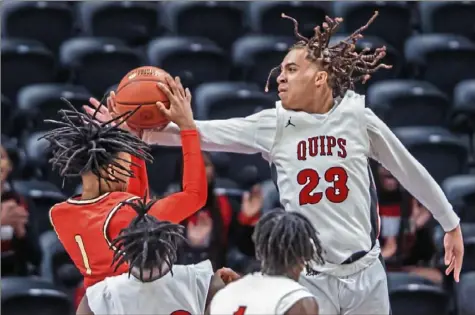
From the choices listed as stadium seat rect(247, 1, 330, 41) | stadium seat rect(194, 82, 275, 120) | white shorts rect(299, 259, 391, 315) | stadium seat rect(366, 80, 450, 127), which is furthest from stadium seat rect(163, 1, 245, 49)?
white shorts rect(299, 259, 391, 315)

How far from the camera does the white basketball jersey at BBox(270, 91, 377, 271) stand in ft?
16.8

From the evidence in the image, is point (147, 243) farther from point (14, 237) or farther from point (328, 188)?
point (14, 237)

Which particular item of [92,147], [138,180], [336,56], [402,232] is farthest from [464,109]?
[92,147]

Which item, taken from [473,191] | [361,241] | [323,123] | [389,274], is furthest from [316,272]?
[473,191]

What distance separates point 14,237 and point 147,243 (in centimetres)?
299

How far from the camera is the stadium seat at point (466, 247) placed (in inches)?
297

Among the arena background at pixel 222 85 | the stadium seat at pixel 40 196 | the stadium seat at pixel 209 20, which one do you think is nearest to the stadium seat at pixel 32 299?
the arena background at pixel 222 85

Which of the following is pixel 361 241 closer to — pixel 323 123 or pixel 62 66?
pixel 323 123

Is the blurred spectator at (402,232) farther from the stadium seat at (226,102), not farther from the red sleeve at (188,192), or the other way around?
the red sleeve at (188,192)

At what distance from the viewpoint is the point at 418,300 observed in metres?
7.33

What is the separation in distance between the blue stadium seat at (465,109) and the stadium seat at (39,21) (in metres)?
2.59

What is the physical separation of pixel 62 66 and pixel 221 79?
3.38 feet

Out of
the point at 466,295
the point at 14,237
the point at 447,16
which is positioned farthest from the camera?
the point at 447,16

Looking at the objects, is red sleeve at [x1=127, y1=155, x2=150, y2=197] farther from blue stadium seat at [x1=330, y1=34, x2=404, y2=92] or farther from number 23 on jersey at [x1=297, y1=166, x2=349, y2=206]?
blue stadium seat at [x1=330, y1=34, x2=404, y2=92]
